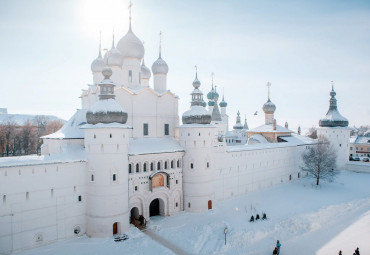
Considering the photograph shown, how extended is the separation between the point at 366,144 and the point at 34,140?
56.3 meters

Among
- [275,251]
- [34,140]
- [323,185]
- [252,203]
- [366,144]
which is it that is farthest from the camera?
[366,144]

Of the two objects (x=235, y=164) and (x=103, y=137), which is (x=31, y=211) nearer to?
(x=103, y=137)

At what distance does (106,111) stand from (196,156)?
26.2ft

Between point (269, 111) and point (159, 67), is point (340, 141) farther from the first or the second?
point (159, 67)

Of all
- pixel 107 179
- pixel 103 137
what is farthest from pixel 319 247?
pixel 103 137

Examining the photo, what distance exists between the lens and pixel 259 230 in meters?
17.7

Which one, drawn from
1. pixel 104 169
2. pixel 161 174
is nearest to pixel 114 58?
pixel 104 169

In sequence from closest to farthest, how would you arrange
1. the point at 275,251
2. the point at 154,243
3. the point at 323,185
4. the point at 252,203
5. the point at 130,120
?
the point at 275,251, the point at 154,243, the point at 130,120, the point at 252,203, the point at 323,185

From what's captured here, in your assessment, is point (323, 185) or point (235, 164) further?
point (323, 185)

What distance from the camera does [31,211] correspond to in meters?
14.9

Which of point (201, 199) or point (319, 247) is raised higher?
point (201, 199)

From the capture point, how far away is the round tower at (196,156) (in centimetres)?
2127

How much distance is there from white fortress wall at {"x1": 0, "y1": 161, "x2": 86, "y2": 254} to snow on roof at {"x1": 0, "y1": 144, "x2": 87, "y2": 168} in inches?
8.5

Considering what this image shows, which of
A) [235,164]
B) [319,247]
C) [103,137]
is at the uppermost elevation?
[103,137]
